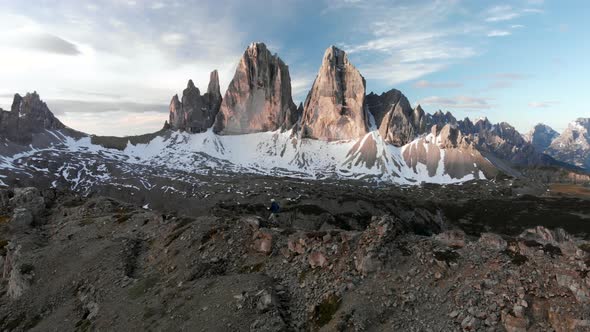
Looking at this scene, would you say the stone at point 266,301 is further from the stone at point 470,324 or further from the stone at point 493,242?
the stone at point 493,242

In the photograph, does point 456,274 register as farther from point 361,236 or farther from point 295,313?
point 295,313

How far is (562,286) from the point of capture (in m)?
22.5

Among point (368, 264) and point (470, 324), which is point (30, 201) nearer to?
point (368, 264)

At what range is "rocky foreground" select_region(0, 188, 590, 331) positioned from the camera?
75.9 ft

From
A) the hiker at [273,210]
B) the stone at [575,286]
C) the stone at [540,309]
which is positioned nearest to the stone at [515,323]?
the stone at [540,309]

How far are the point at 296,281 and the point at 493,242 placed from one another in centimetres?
1619

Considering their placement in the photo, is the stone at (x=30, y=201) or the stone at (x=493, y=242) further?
the stone at (x=30, y=201)

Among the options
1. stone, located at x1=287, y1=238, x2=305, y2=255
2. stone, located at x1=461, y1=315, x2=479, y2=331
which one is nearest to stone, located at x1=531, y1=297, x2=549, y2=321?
stone, located at x1=461, y1=315, x2=479, y2=331

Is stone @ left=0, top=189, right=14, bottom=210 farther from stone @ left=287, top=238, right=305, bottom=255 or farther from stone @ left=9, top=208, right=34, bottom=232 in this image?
stone @ left=287, top=238, right=305, bottom=255

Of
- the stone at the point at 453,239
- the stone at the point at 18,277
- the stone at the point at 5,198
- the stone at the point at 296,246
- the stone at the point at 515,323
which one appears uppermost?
the stone at the point at 453,239

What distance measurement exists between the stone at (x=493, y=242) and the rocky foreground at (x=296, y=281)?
0.10 metres

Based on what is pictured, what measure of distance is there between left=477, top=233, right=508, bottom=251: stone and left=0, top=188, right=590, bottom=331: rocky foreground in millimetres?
98

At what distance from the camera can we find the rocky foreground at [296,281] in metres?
23.1

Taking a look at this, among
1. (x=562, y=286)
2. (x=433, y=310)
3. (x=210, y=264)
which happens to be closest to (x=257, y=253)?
(x=210, y=264)
